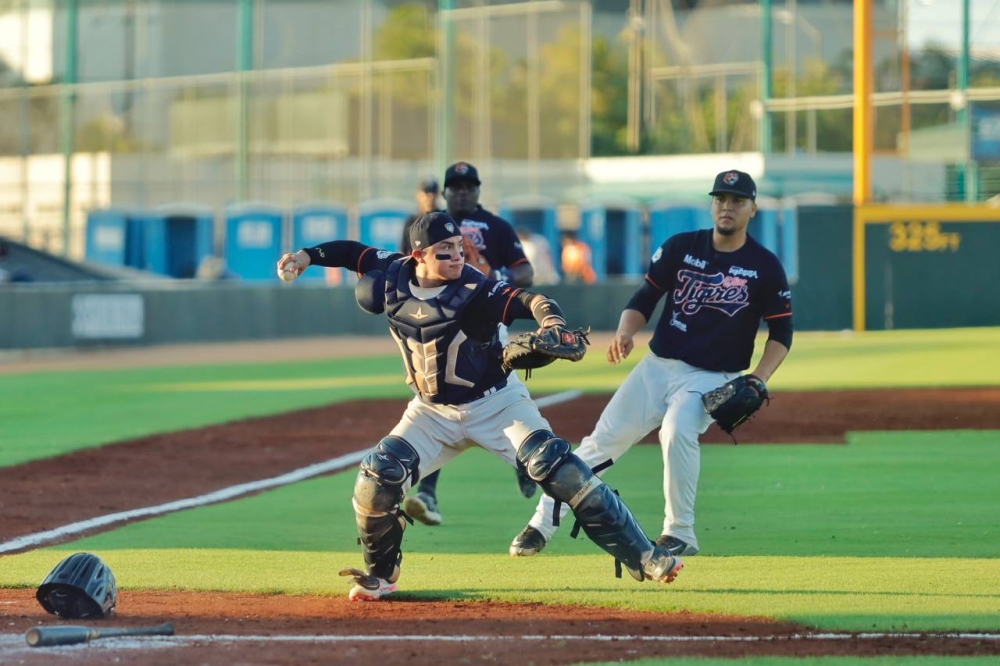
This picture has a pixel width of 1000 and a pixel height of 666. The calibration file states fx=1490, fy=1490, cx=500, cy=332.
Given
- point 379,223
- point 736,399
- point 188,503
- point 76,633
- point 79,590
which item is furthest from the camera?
point 379,223

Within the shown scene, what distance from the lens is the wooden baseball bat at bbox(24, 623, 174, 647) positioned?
5.95 meters

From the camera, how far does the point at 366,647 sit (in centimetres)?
597

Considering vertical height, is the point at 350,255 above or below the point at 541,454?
above

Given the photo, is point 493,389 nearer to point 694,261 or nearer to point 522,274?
point 694,261

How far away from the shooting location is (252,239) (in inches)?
1491

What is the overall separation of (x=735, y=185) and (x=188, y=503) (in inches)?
190

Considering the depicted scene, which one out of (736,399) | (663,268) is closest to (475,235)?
(663,268)

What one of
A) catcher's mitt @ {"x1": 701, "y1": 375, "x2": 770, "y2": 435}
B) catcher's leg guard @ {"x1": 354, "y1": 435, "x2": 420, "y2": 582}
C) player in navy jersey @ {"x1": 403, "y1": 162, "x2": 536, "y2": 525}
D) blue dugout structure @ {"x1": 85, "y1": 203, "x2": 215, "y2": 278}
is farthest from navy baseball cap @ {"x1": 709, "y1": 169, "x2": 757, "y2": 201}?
blue dugout structure @ {"x1": 85, "y1": 203, "x2": 215, "y2": 278}

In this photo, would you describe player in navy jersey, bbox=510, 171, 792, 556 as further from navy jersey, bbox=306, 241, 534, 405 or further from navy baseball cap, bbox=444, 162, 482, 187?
navy baseball cap, bbox=444, 162, 482, 187

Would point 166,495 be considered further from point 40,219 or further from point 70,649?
point 40,219

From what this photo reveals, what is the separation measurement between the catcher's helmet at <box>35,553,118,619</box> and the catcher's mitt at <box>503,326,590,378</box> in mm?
2092

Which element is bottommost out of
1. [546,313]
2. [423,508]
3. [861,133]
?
[423,508]

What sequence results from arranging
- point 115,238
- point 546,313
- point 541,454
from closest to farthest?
point 546,313
point 541,454
point 115,238

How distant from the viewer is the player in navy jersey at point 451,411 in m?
6.87
